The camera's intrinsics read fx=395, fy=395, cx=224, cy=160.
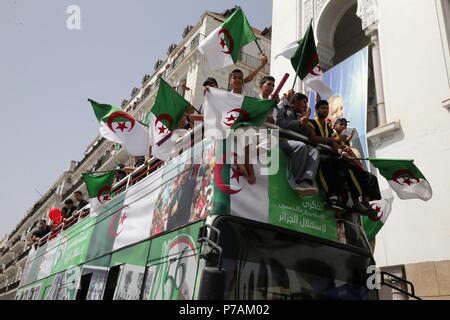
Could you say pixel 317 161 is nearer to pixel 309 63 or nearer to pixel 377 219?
pixel 377 219

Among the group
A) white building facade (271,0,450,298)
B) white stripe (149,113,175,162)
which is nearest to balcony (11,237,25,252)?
white building facade (271,0,450,298)

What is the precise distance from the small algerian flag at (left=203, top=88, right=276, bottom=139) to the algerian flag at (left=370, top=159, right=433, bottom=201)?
1962mm

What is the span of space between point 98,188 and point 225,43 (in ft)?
10.5

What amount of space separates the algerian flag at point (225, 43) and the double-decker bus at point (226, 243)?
1807 mm

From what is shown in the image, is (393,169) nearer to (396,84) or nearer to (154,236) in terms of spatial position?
(154,236)

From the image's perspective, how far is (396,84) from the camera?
927 cm

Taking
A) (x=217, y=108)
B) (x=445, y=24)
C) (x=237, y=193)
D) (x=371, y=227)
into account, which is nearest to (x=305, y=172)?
(x=237, y=193)

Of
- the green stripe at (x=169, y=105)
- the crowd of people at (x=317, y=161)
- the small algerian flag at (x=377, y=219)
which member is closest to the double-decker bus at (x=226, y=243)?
the crowd of people at (x=317, y=161)

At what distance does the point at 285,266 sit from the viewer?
3244 mm

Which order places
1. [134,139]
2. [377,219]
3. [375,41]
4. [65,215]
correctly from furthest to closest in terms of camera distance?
[375,41] → [65,215] → [134,139] → [377,219]

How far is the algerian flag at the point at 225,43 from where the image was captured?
5.52 m

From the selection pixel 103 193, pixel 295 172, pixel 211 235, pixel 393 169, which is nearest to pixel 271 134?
pixel 295 172

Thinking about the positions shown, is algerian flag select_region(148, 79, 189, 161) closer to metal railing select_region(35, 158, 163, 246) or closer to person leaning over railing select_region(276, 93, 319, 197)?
metal railing select_region(35, 158, 163, 246)
